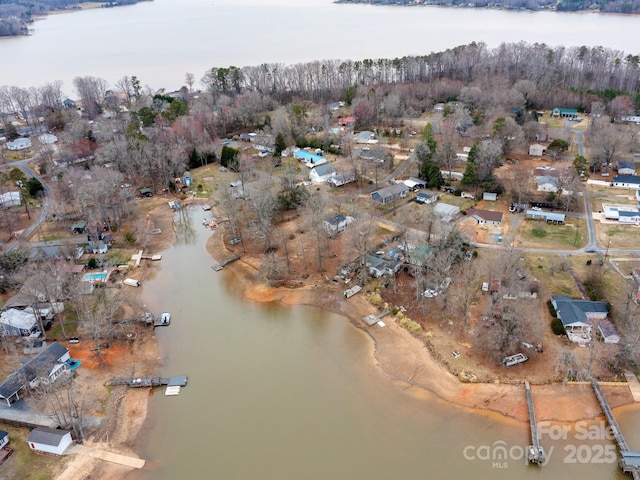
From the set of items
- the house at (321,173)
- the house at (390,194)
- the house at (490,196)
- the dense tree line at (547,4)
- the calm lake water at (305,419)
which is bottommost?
the calm lake water at (305,419)

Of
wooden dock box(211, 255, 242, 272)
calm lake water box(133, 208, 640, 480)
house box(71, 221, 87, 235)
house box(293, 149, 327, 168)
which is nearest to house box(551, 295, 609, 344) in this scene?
calm lake water box(133, 208, 640, 480)

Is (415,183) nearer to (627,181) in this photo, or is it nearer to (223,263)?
(627,181)

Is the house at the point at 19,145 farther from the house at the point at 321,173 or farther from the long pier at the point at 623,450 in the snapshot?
the long pier at the point at 623,450

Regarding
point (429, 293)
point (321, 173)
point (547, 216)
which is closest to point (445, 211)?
point (547, 216)

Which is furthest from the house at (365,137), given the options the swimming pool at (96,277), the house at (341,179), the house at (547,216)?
the swimming pool at (96,277)

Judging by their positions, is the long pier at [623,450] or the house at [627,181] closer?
the long pier at [623,450]

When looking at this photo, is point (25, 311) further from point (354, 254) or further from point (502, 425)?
point (502, 425)

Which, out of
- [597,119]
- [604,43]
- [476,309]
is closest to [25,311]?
[476,309]
